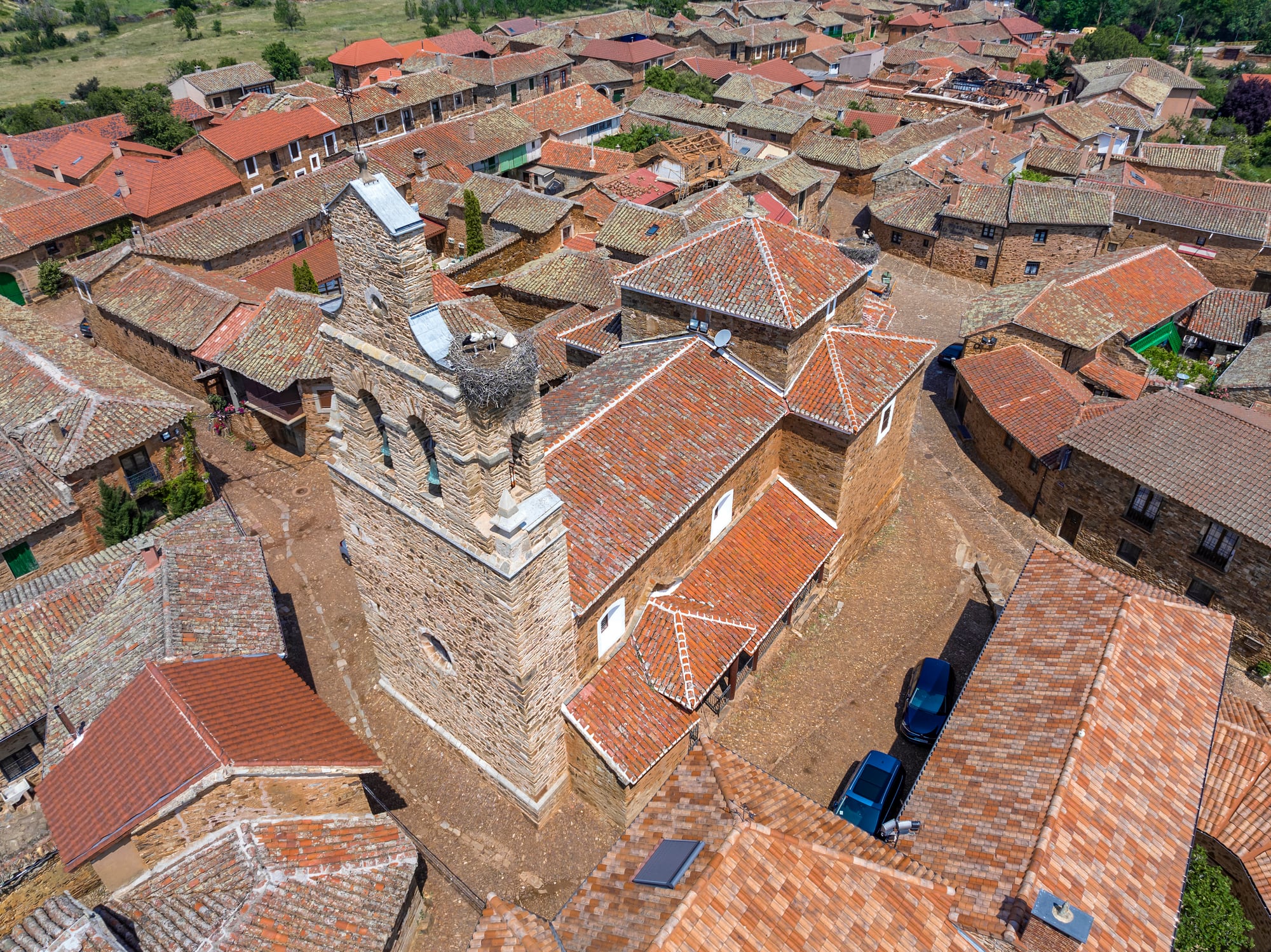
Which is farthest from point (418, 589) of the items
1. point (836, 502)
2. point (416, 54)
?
point (416, 54)

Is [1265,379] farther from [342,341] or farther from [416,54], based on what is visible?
[416,54]

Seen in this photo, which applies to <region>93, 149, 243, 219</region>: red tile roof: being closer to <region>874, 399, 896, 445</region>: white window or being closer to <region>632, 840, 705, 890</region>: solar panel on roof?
<region>874, 399, 896, 445</region>: white window

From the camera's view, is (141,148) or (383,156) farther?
(141,148)

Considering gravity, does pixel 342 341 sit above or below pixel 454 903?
above

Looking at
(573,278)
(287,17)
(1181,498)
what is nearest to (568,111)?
(573,278)

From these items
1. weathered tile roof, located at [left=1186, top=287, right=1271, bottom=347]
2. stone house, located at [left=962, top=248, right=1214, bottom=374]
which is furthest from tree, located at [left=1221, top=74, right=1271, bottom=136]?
stone house, located at [left=962, top=248, right=1214, bottom=374]

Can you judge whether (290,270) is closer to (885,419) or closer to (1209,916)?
(885,419)

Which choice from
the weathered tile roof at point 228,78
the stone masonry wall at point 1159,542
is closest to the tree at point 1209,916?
the stone masonry wall at point 1159,542
